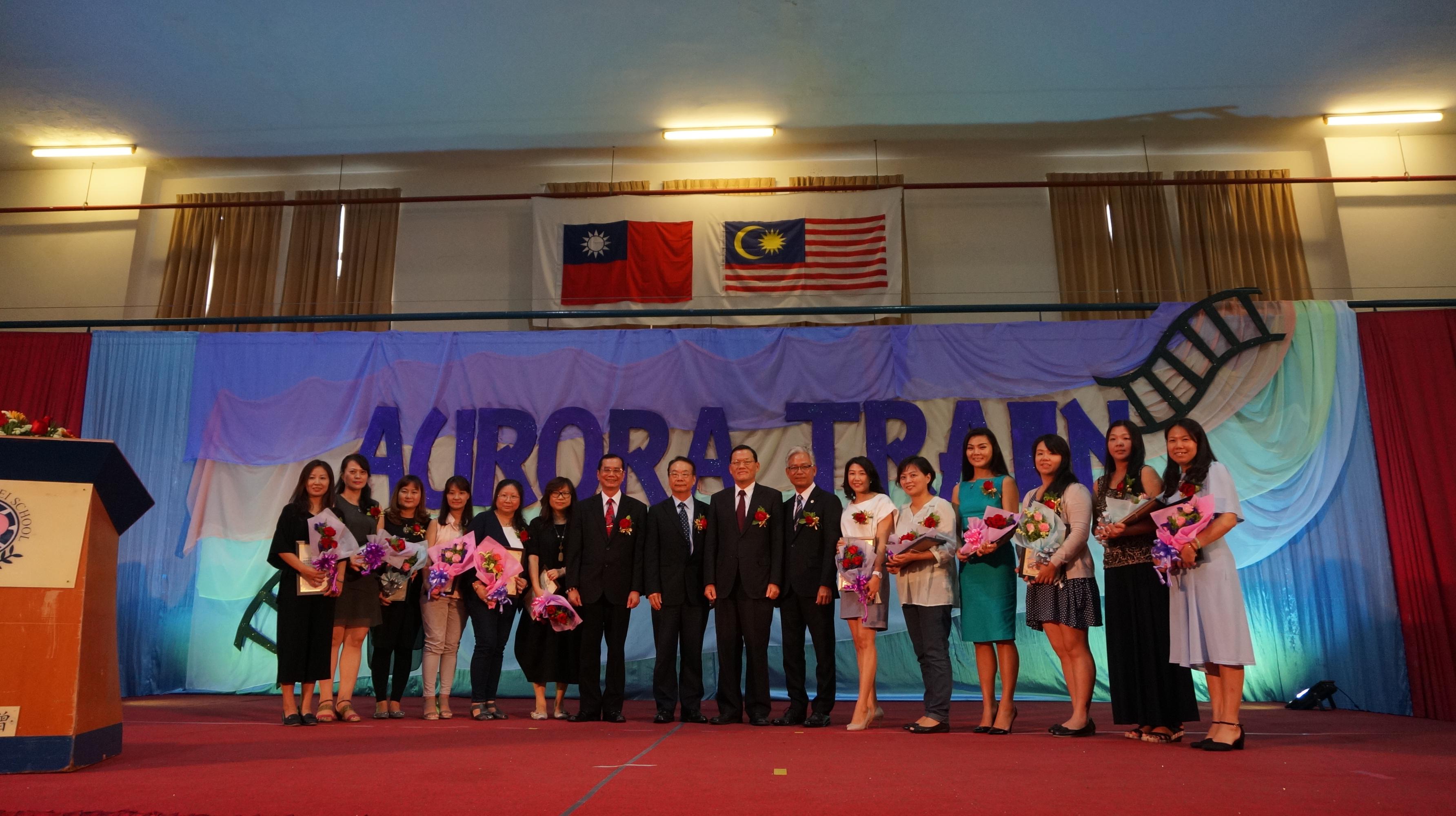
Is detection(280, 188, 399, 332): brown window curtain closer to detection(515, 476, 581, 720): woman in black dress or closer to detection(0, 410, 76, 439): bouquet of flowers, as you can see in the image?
detection(515, 476, 581, 720): woman in black dress

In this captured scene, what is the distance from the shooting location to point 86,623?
116 inches

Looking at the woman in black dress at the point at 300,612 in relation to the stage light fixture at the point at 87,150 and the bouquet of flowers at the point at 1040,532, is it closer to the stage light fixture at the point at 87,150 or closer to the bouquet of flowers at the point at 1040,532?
the bouquet of flowers at the point at 1040,532

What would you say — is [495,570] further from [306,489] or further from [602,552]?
[306,489]

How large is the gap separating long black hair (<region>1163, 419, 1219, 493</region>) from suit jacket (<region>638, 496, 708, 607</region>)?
2.25 metres

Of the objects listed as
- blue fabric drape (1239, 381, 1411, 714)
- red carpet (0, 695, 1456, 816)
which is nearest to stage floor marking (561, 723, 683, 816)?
red carpet (0, 695, 1456, 816)

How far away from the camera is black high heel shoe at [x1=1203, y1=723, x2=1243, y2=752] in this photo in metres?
3.49

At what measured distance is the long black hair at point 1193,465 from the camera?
3750mm

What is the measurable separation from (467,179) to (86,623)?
6737mm

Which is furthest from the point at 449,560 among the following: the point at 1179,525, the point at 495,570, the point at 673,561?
the point at 1179,525

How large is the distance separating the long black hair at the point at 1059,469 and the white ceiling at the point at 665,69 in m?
3.74

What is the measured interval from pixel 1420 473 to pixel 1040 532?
396 centimetres

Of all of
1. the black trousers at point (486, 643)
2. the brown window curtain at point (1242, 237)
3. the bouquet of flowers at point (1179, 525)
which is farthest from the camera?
the brown window curtain at point (1242, 237)

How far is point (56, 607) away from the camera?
2.90 m

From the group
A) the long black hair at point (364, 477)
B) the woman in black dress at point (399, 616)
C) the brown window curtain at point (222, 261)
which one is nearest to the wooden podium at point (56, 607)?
the long black hair at point (364, 477)
